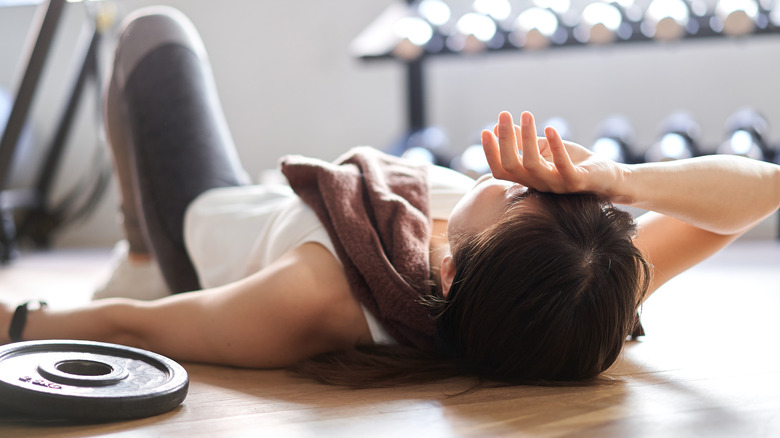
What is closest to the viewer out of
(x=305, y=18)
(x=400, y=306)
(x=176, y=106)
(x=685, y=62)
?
(x=400, y=306)

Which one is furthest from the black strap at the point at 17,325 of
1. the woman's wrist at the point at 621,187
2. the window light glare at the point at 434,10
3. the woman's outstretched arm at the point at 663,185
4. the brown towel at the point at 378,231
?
the window light glare at the point at 434,10

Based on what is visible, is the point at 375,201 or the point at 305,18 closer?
the point at 375,201

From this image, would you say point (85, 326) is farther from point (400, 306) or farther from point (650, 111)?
point (650, 111)

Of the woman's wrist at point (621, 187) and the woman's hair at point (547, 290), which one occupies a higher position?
the woman's wrist at point (621, 187)

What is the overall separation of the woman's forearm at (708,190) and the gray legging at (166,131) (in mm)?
761

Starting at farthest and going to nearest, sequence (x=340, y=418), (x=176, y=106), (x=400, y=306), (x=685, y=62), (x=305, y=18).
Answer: (x=305, y=18)
(x=685, y=62)
(x=176, y=106)
(x=400, y=306)
(x=340, y=418)

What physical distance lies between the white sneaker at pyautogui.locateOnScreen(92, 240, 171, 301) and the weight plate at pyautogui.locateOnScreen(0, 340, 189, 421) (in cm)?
55

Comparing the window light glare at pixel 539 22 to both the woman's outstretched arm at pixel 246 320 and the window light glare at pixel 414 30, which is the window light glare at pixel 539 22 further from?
the woman's outstretched arm at pixel 246 320

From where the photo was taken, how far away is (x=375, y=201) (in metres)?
1.01

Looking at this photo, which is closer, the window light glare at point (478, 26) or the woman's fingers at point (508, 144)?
the woman's fingers at point (508, 144)

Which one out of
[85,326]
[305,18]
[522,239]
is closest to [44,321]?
[85,326]

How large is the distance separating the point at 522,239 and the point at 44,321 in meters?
0.66

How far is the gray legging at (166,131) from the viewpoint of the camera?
129cm

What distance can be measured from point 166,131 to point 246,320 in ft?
1.70
